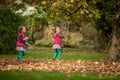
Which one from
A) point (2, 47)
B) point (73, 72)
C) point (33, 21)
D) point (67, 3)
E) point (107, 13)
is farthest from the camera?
point (33, 21)

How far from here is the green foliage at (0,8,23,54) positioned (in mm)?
29469

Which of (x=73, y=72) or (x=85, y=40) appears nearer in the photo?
(x=73, y=72)

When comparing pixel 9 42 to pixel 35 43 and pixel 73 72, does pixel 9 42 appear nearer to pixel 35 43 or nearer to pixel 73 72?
pixel 73 72

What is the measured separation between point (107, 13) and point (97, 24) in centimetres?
982

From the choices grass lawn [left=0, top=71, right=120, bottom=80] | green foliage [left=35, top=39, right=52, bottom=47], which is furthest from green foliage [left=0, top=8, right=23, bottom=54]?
green foliage [left=35, top=39, right=52, bottom=47]

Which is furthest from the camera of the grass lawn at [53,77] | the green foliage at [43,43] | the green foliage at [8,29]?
the green foliage at [43,43]

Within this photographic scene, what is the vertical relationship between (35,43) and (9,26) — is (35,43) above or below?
below

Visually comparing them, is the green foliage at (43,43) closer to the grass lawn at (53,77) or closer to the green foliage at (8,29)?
the green foliage at (8,29)

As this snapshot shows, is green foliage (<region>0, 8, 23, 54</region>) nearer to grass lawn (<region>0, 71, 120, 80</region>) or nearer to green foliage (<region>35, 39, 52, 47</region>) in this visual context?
grass lawn (<region>0, 71, 120, 80</region>)

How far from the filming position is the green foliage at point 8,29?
96.7ft

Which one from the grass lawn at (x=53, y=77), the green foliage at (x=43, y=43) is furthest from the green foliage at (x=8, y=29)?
the green foliage at (x=43, y=43)

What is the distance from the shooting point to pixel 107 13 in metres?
24.7

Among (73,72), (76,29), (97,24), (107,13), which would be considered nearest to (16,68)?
(73,72)

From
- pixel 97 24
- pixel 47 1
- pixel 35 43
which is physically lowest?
pixel 35 43
